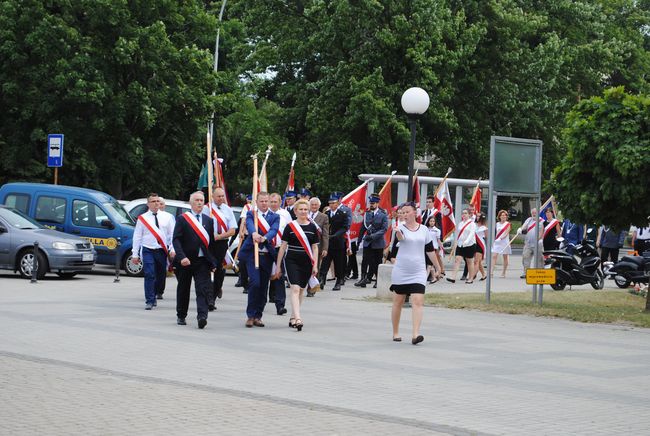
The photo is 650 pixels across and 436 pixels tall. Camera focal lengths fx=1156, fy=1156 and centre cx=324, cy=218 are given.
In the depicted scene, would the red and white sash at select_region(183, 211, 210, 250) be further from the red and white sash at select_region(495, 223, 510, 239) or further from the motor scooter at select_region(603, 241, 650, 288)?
the red and white sash at select_region(495, 223, 510, 239)

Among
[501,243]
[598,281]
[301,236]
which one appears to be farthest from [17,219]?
[501,243]

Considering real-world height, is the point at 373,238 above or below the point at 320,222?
below

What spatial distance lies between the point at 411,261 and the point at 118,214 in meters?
12.8

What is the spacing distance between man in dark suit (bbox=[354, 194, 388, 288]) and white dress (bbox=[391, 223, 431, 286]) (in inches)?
385

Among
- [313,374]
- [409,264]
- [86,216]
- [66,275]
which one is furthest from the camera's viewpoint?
[86,216]

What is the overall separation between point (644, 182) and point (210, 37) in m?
27.2

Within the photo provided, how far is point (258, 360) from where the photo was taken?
39.0ft

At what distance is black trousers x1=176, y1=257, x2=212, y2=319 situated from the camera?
1490cm

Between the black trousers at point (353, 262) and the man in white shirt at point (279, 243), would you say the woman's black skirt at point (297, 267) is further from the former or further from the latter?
the black trousers at point (353, 262)

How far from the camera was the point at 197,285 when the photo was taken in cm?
1498

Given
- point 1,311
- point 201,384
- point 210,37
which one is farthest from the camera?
point 210,37

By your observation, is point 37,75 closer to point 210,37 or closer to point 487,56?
point 210,37

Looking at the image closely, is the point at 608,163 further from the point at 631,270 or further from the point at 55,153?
the point at 55,153

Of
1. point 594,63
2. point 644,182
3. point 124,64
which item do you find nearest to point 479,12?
point 594,63
